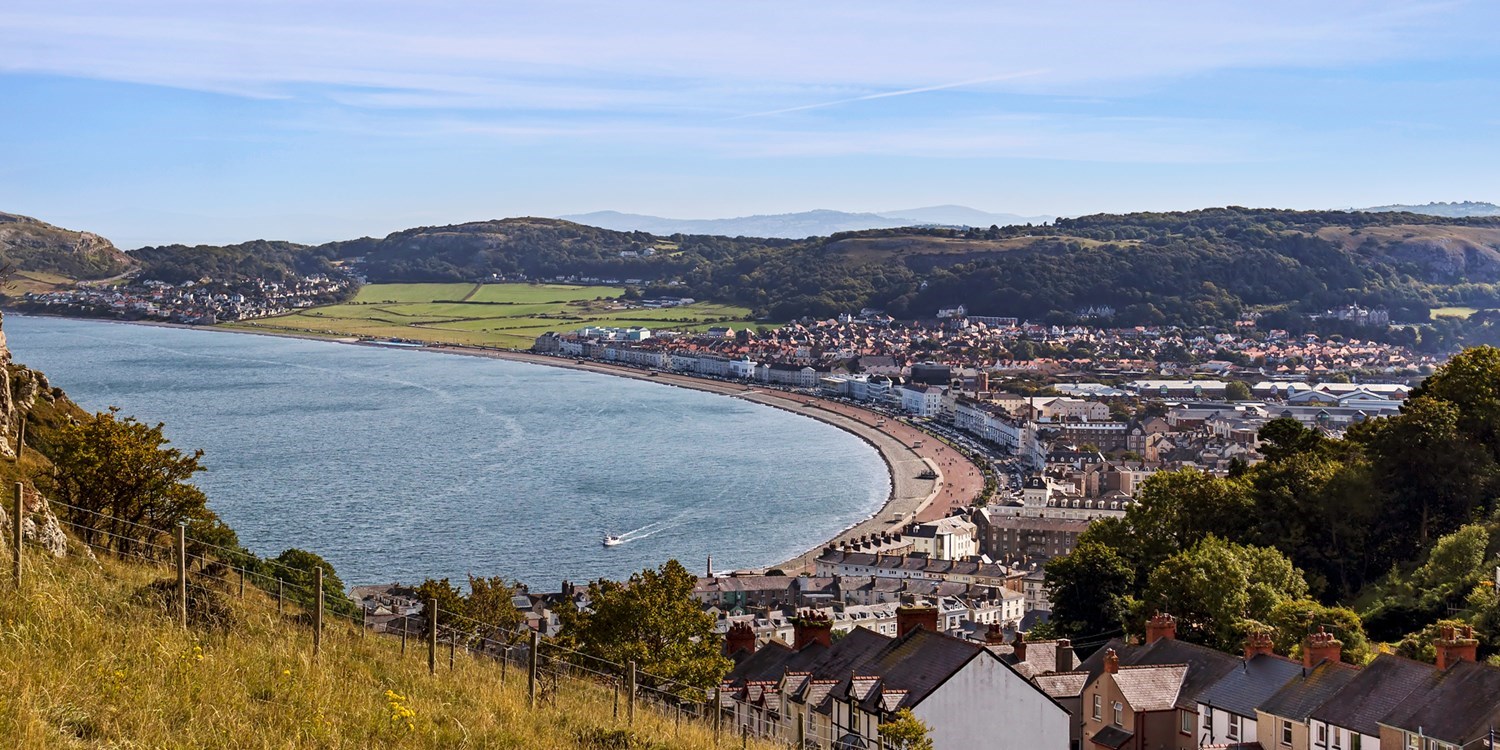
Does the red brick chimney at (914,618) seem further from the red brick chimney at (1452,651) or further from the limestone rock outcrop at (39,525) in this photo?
the limestone rock outcrop at (39,525)

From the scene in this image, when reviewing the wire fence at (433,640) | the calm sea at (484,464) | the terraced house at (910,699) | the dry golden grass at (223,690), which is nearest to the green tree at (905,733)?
the terraced house at (910,699)

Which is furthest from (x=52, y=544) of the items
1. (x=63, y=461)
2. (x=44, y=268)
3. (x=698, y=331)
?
(x=44, y=268)

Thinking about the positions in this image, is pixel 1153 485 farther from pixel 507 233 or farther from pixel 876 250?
pixel 507 233

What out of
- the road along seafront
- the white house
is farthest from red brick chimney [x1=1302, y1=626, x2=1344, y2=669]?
the white house

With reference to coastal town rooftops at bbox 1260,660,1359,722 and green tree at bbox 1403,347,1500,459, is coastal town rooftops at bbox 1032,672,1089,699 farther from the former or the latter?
green tree at bbox 1403,347,1500,459

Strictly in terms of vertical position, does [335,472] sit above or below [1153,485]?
below
